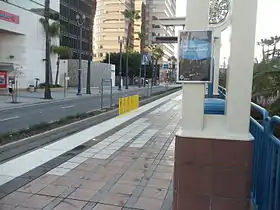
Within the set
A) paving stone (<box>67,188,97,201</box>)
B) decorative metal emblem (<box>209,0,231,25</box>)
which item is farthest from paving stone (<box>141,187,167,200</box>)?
decorative metal emblem (<box>209,0,231,25</box>)

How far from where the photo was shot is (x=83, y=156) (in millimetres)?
7246

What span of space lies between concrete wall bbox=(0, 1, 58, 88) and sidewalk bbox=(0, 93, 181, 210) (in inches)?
1344

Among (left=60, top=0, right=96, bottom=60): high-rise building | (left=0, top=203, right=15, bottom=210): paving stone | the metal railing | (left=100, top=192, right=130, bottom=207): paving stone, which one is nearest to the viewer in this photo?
the metal railing

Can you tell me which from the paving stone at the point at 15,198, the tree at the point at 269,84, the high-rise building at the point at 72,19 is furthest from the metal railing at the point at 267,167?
the high-rise building at the point at 72,19

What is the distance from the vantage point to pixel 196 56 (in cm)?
367

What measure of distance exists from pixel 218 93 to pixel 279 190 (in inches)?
308

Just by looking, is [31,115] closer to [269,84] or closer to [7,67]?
[269,84]

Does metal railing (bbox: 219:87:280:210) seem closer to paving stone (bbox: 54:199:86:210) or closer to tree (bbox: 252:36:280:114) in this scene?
tree (bbox: 252:36:280:114)

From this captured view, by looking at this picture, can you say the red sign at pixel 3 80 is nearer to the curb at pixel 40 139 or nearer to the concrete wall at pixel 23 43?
the concrete wall at pixel 23 43

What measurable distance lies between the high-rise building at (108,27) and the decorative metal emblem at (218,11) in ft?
343

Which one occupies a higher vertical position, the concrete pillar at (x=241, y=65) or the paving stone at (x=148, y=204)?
the concrete pillar at (x=241, y=65)

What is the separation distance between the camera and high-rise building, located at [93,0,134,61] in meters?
114

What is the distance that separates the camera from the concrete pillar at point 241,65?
11.7 ft

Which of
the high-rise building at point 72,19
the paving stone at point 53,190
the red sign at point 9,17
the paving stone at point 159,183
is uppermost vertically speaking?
the high-rise building at point 72,19
